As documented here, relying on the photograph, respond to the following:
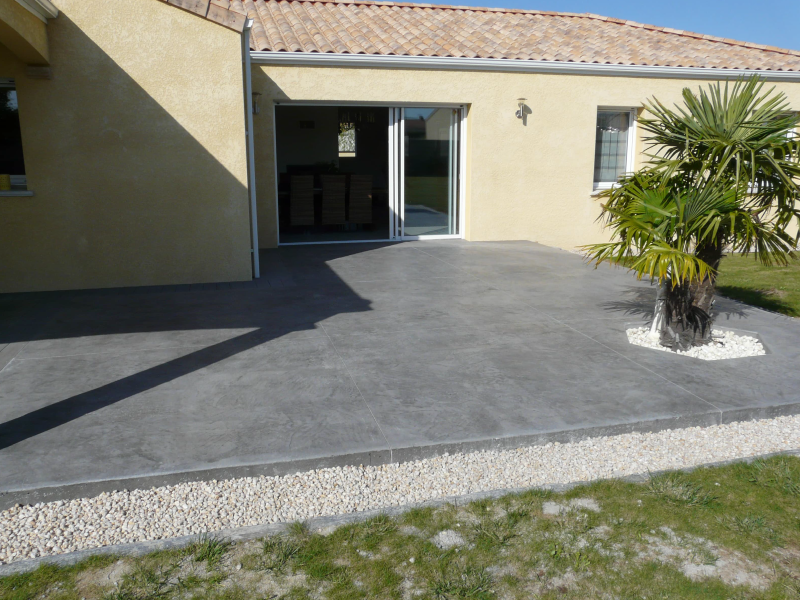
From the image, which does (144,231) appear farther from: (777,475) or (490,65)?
(777,475)

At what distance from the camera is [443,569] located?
300cm

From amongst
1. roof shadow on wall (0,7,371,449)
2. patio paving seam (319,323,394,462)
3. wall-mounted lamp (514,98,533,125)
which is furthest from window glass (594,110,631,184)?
patio paving seam (319,323,394,462)

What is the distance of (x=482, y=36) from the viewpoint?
13.4 metres

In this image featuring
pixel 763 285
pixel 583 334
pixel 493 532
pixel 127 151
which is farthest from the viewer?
pixel 763 285

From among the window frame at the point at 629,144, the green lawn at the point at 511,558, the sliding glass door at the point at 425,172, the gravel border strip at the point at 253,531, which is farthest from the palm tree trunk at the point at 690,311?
the window frame at the point at 629,144

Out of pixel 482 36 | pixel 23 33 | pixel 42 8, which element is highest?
pixel 482 36

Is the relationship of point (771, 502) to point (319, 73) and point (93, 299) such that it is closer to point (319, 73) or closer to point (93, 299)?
point (93, 299)

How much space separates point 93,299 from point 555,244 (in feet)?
28.0

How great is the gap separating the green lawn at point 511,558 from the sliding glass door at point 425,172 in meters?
9.52

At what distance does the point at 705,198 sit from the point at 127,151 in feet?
21.7

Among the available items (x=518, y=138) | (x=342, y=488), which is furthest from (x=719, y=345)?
(x=518, y=138)

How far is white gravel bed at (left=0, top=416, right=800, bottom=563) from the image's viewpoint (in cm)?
331

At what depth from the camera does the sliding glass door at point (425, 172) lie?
12.4m

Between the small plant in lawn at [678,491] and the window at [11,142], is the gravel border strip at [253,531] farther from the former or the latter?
the window at [11,142]
